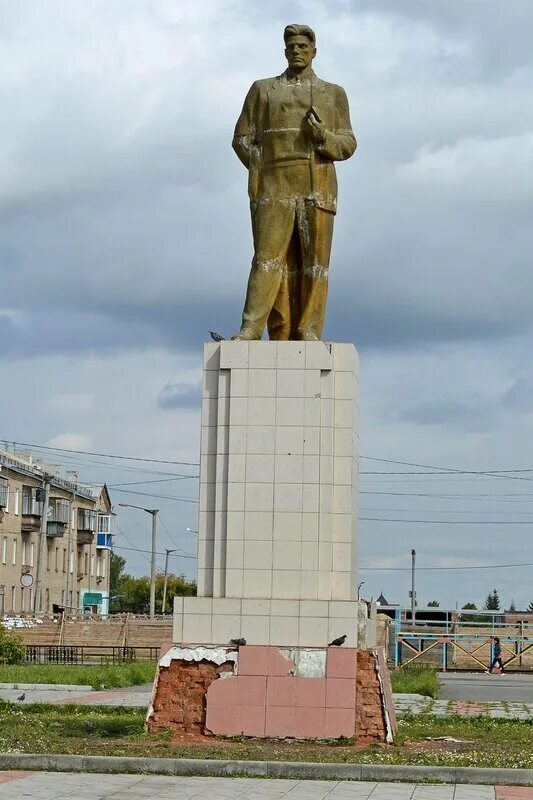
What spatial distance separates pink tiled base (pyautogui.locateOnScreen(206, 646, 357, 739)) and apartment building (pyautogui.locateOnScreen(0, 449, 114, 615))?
174 feet

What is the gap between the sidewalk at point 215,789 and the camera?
10547 mm

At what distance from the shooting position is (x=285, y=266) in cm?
1550

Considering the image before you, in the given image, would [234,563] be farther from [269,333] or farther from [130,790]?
[130,790]

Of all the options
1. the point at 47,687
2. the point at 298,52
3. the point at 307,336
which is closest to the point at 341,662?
the point at 307,336

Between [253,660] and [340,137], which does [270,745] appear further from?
[340,137]

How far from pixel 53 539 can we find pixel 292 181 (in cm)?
7231

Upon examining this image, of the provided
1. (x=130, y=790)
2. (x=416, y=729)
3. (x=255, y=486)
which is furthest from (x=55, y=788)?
(x=416, y=729)

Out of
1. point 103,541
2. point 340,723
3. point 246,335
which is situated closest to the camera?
point 340,723

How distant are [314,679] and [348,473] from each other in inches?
88.4

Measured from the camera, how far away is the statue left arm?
15.0 meters

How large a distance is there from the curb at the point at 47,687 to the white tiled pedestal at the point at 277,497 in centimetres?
1241

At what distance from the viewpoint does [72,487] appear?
8906cm

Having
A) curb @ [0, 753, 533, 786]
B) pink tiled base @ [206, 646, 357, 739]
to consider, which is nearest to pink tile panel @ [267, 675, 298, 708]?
pink tiled base @ [206, 646, 357, 739]

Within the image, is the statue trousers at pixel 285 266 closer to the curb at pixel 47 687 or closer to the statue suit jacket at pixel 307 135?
the statue suit jacket at pixel 307 135
